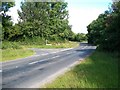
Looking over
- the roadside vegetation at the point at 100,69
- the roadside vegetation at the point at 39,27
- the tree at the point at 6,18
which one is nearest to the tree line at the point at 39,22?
the roadside vegetation at the point at 39,27

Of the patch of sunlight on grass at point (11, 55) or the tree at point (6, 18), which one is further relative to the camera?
the tree at point (6, 18)

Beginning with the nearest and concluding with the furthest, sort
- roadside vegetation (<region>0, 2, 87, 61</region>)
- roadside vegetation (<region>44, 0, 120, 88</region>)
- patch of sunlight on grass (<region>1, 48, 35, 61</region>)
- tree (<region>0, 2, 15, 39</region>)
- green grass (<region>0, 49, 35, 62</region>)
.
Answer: roadside vegetation (<region>44, 0, 120, 88</region>), green grass (<region>0, 49, 35, 62</region>), patch of sunlight on grass (<region>1, 48, 35, 61</region>), tree (<region>0, 2, 15, 39</region>), roadside vegetation (<region>0, 2, 87, 61</region>)

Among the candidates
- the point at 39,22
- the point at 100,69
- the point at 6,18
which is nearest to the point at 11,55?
the point at 100,69

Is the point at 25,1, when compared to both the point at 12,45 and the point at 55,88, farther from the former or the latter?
the point at 55,88

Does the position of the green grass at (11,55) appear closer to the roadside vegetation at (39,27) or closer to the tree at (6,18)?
the tree at (6,18)

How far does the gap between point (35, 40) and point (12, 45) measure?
102 feet

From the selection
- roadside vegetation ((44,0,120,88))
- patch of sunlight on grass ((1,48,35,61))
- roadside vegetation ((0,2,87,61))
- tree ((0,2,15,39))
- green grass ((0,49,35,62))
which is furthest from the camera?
roadside vegetation ((0,2,87,61))

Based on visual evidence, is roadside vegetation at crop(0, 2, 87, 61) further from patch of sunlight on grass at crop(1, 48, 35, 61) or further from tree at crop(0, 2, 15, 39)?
patch of sunlight on grass at crop(1, 48, 35, 61)

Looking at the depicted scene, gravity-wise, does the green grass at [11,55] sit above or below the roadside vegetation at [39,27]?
below

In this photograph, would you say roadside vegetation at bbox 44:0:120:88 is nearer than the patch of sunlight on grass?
Yes

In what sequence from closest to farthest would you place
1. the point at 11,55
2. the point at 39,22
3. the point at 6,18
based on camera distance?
the point at 11,55 → the point at 6,18 → the point at 39,22

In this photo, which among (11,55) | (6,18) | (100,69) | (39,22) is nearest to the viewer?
(100,69)

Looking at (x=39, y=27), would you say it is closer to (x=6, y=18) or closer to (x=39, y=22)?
(x=39, y=22)

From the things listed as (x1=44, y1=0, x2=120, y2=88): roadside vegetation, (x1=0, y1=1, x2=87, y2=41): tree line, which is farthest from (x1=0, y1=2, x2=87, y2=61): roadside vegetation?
(x1=44, y1=0, x2=120, y2=88): roadside vegetation
